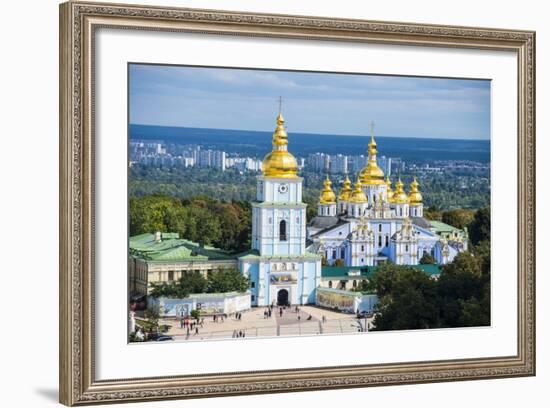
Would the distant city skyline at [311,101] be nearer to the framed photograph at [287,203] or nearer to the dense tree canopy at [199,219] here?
the framed photograph at [287,203]

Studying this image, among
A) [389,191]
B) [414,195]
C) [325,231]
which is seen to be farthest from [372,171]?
[325,231]

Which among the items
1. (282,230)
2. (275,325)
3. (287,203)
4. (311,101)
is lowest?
(275,325)

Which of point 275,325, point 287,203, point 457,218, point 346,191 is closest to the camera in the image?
point 275,325

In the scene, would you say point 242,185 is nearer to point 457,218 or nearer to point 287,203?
point 287,203

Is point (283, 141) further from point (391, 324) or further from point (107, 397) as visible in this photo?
point (107, 397)

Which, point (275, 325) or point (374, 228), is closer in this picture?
point (275, 325)

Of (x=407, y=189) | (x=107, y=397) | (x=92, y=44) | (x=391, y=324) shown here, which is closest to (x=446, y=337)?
(x=391, y=324)

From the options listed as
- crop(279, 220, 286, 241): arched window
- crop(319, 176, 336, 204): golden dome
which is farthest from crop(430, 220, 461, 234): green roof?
crop(279, 220, 286, 241): arched window
